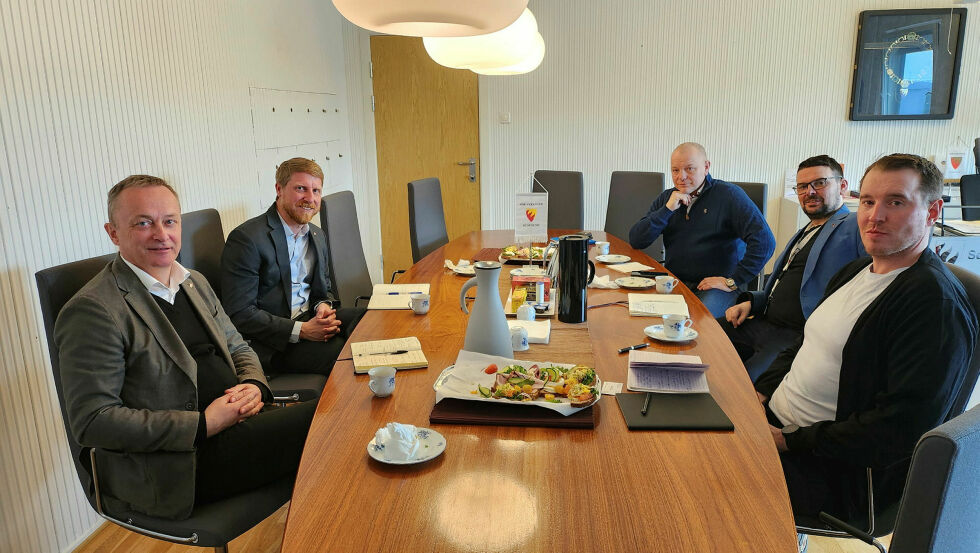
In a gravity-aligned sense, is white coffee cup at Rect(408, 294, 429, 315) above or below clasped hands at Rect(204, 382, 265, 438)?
above

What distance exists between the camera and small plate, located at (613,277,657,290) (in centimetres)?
260

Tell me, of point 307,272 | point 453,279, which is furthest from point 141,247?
point 453,279

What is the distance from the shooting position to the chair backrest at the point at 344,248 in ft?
9.55

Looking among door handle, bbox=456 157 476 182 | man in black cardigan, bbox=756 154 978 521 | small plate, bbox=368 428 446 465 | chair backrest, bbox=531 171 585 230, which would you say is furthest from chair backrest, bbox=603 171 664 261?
small plate, bbox=368 428 446 465

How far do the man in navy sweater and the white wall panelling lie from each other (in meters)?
2.05

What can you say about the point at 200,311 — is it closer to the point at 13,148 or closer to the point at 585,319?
the point at 13,148

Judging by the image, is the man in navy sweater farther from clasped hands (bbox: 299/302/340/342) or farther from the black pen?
clasped hands (bbox: 299/302/340/342)

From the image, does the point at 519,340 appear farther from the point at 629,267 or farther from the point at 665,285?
the point at 629,267

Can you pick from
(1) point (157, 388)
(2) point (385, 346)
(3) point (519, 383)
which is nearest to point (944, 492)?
(3) point (519, 383)

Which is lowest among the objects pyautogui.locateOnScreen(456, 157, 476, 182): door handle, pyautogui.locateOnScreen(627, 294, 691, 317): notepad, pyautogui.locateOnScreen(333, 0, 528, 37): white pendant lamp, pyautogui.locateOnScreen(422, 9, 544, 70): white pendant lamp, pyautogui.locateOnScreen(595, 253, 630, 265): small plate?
pyautogui.locateOnScreen(627, 294, 691, 317): notepad

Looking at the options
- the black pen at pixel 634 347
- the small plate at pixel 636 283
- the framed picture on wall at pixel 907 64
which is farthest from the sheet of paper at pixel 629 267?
the framed picture on wall at pixel 907 64

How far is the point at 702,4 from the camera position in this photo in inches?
198

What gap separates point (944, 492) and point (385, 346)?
1.33 m

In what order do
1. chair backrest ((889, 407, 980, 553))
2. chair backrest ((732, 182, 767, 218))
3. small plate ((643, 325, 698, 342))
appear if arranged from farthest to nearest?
chair backrest ((732, 182, 767, 218)) < small plate ((643, 325, 698, 342)) < chair backrest ((889, 407, 980, 553))
